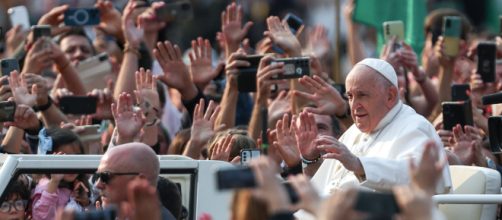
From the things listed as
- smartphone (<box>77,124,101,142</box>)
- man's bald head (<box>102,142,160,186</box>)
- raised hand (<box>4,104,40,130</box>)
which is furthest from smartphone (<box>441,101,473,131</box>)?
man's bald head (<box>102,142,160,186</box>)

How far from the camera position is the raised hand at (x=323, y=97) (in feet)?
32.6

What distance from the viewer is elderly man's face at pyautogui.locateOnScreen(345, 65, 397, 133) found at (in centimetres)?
845

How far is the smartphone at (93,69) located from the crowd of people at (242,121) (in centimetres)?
4

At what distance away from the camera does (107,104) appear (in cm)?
1177

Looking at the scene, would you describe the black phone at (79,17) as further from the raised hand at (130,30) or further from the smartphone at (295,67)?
the smartphone at (295,67)

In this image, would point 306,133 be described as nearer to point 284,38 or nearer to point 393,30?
point 284,38

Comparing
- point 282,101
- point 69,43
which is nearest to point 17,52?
point 69,43

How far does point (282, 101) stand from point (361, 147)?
3.12m

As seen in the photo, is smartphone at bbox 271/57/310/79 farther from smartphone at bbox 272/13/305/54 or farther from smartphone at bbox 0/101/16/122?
smartphone at bbox 0/101/16/122

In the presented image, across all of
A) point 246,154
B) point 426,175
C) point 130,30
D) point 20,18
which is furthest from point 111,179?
point 20,18

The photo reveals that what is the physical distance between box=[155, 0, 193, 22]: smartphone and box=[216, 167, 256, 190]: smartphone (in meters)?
7.46

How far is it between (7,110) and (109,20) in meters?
3.31

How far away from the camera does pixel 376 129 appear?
855cm

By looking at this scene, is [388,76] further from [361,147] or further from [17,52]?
[17,52]
